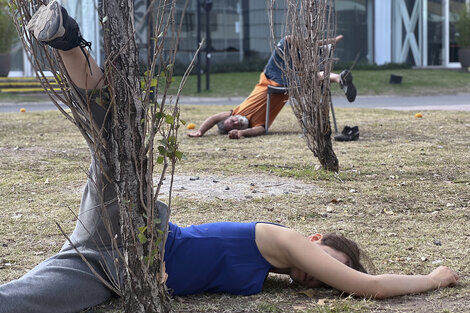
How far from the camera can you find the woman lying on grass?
334cm

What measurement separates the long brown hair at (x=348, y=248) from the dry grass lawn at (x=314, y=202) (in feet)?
0.63

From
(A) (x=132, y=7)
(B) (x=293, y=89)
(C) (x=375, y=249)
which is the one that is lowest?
(C) (x=375, y=249)

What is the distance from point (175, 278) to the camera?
139 inches

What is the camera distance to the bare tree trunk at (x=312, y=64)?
269 inches

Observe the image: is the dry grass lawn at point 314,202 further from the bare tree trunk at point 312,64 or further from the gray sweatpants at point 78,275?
the bare tree trunk at point 312,64

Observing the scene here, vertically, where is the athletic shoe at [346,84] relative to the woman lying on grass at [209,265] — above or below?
above

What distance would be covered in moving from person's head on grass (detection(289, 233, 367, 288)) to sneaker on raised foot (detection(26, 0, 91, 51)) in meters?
1.56

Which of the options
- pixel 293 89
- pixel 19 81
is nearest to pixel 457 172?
pixel 293 89

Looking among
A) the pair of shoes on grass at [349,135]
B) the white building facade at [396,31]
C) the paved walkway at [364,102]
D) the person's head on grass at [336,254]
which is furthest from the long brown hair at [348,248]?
the white building facade at [396,31]

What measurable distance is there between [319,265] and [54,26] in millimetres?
1624

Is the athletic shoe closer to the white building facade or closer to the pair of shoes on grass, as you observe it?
the pair of shoes on grass

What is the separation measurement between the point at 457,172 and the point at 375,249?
2.95 metres

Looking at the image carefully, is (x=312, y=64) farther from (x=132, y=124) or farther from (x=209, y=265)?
(x=132, y=124)

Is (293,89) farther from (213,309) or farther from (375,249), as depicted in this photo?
(213,309)
